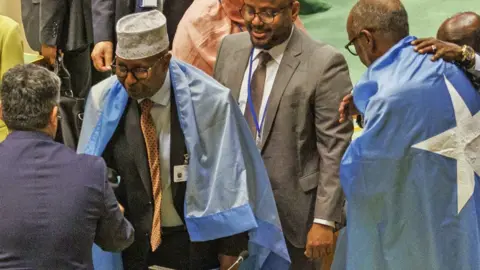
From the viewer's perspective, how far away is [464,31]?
3197 mm

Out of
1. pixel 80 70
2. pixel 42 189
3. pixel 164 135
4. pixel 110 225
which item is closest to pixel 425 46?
pixel 164 135

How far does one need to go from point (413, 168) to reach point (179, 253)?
819 millimetres

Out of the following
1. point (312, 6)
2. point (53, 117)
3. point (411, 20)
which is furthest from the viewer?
point (312, 6)

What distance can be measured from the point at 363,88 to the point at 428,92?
211mm

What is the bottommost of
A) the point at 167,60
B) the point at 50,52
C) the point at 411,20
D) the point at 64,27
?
the point at 411,20

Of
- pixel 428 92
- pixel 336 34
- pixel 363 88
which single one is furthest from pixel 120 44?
pixel 336 34

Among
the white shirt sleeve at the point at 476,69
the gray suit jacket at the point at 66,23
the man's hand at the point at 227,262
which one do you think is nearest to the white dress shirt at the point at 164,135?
the man's hand at the point at 227,262

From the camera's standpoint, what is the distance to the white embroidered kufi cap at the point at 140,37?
281 centimetres

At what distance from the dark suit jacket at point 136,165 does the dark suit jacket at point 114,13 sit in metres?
1.15

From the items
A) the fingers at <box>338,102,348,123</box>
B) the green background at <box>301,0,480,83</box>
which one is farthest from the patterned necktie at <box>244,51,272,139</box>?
the green background at <box>301,0,480,83</box>

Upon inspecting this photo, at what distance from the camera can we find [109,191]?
2.52 meters

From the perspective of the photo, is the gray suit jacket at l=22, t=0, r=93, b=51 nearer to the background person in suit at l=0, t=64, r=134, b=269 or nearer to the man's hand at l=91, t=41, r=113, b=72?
the man's hand at l=91, t=41, r=113, b=72

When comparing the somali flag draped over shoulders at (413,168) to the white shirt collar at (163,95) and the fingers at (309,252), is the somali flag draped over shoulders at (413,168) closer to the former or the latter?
the fingers at (309,252)

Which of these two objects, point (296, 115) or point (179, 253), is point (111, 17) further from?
point (179, 253)
